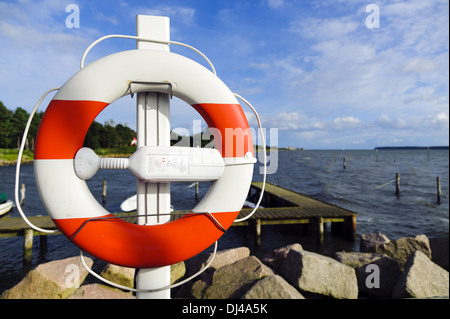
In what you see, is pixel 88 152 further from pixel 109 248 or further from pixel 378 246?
pixel 378 246

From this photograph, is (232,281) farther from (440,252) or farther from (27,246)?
(440,252)

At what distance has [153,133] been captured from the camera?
4.79 feet

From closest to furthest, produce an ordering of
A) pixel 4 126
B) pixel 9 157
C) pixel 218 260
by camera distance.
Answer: pixel 218 260, pixel 9 157, pixel 4 126

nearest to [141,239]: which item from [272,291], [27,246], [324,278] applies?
[272,291]

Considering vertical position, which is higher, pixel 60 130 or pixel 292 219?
pixel 60 130

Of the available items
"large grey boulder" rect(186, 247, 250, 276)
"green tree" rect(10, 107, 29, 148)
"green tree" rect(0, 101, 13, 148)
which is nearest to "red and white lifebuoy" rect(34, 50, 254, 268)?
"large grey boulder" rect(186, 247, 250, 276)

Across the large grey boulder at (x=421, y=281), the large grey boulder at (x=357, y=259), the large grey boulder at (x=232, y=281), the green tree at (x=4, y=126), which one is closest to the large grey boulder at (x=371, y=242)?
the large grey boulder at (x=357, y=259)

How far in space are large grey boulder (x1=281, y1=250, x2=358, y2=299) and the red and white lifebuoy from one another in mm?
2281

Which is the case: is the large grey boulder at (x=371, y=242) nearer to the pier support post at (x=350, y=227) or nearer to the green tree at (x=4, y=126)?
the pier support post at (x=350, y=227)

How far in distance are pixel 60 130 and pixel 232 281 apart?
2.64 m

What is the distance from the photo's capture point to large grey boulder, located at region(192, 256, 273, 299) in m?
2.98

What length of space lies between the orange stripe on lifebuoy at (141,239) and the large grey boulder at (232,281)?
6.00 feet

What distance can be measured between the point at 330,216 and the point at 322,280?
10.3ft
